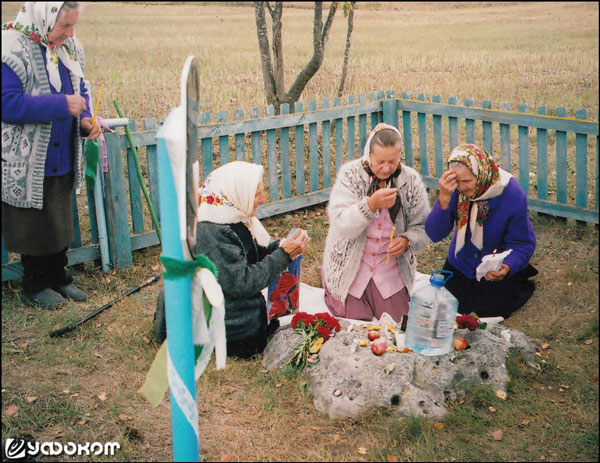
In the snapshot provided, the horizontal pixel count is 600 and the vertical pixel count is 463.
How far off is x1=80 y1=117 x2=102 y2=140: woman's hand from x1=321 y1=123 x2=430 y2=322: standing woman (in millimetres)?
1595

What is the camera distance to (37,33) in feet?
10.8

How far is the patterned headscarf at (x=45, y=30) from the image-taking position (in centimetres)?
267

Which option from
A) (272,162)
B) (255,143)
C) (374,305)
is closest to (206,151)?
(255,143)

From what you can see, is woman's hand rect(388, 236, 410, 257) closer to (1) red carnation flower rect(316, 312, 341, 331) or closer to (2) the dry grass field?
(1) red carnation flower rect(316, 312, 341, 331)

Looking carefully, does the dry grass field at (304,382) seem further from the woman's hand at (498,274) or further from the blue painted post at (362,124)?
the blue painted post at (362,124)

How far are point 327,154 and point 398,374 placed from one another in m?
3.70

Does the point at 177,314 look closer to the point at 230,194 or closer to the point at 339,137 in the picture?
the point at 230,194

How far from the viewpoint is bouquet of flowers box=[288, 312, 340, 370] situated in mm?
3596

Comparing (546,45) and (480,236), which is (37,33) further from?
(546,45)

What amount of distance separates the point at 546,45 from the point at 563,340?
10.6 feet

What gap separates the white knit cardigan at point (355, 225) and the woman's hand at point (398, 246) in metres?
0.05

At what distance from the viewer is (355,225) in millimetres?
4039

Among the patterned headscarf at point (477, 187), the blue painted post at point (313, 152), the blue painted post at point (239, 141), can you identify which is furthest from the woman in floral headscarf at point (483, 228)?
the blue painted post at point (313, 152)

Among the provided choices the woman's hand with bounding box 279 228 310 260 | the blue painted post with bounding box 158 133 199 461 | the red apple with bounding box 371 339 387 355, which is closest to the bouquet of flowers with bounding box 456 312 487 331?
the red apple with bounding box 371 339 387 355
